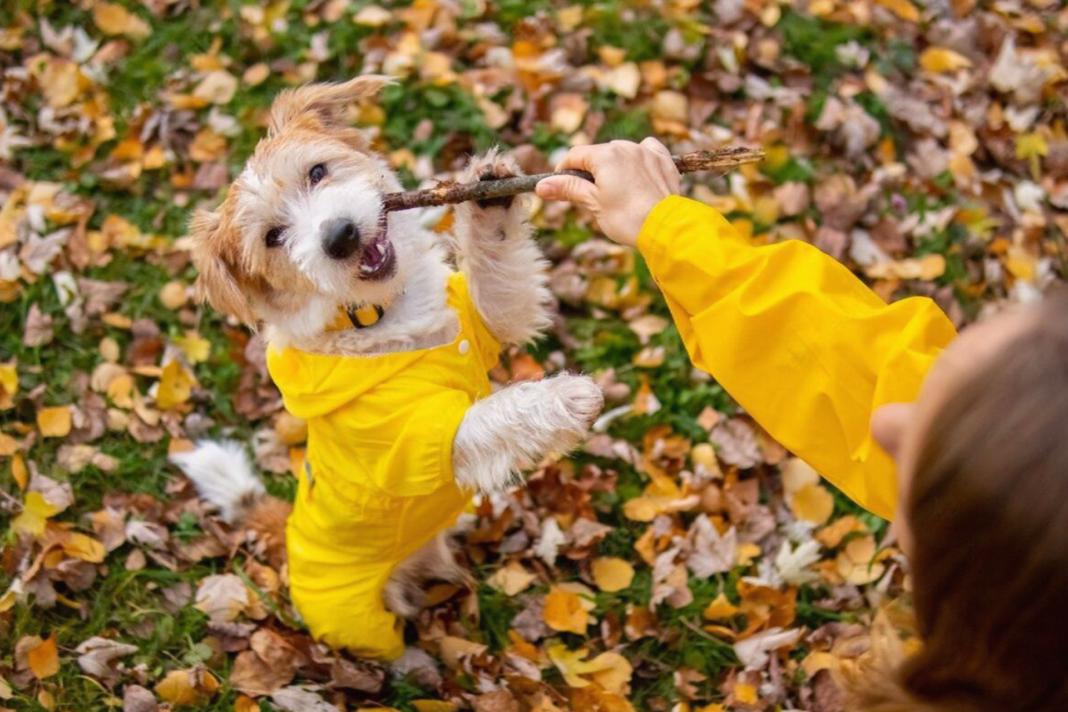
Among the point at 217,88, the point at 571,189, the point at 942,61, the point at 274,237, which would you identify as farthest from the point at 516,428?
the point at 942,61

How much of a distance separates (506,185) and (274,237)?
30.6 inches

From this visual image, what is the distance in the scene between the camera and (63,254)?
4.48 metres

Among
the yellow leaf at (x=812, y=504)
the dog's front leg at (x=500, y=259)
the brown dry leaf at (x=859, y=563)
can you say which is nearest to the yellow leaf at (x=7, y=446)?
the dog's front leg at (x=500, y=259)

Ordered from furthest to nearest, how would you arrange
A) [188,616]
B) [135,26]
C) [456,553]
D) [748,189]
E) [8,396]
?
[135,26], [748,189], [8,396], [456,553], [188,616]

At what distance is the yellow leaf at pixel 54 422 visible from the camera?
3979mm

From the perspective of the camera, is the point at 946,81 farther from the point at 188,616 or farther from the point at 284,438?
the point at 188,616

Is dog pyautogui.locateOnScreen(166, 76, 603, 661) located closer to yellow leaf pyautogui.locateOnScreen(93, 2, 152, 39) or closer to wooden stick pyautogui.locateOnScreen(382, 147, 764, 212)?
wooden stick pyautogui.locateOnScreen(382, 147, 764, 212)

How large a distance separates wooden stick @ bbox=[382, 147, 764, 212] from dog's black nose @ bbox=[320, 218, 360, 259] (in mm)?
205

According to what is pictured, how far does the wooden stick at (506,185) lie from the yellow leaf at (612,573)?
5.16 ft

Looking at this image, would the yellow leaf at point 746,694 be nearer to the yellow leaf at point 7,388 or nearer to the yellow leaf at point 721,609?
the yellow leaf at point 721,609

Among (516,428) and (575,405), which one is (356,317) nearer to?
(516,428)

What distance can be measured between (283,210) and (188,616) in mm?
1693

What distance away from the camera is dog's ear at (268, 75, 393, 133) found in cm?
311

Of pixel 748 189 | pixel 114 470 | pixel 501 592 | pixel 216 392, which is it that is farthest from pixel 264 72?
pixel 501 592
